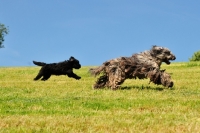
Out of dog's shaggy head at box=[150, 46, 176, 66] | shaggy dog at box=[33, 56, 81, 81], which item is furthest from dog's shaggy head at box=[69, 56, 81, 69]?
dog's shaggy head at box=[150, 46, 176, 66]

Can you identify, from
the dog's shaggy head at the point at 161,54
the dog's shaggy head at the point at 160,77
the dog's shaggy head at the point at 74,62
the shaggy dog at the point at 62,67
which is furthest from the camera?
the dog's shaggy head at the point at 74,62

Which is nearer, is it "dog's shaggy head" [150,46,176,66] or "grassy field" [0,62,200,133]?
"grassy field" [0,62,200,133]

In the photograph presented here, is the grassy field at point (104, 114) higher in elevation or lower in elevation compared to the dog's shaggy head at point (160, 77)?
lower

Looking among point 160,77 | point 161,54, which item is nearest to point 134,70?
point 160,77

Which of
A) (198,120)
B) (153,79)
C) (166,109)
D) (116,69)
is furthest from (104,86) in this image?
(198,120)

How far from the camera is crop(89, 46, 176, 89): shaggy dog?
15.2 meters

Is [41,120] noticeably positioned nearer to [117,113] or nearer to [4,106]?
[117,113]

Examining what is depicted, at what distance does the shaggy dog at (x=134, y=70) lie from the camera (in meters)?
15.2

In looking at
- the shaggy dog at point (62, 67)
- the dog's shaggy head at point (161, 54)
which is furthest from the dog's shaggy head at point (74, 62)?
→ the dog's shaggy head at point (161, 54)

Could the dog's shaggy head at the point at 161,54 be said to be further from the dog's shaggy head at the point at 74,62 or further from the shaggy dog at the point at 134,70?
the dog's shaggy head at the point at 74,62

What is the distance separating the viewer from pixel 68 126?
26.0ft

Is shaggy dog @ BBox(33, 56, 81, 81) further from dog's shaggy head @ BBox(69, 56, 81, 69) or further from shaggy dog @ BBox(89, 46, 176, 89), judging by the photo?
shaggy dog @ BBox(89, 46, 176, 89)

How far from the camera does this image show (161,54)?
53.4 feet

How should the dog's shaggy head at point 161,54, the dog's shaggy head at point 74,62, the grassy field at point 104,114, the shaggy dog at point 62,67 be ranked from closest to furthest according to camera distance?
the grassy field at point 104,114 < the dog's shaggy head at point 161,54 < the shaggy dog at point 62,67 < the dog's shaggy head at point 74,62
